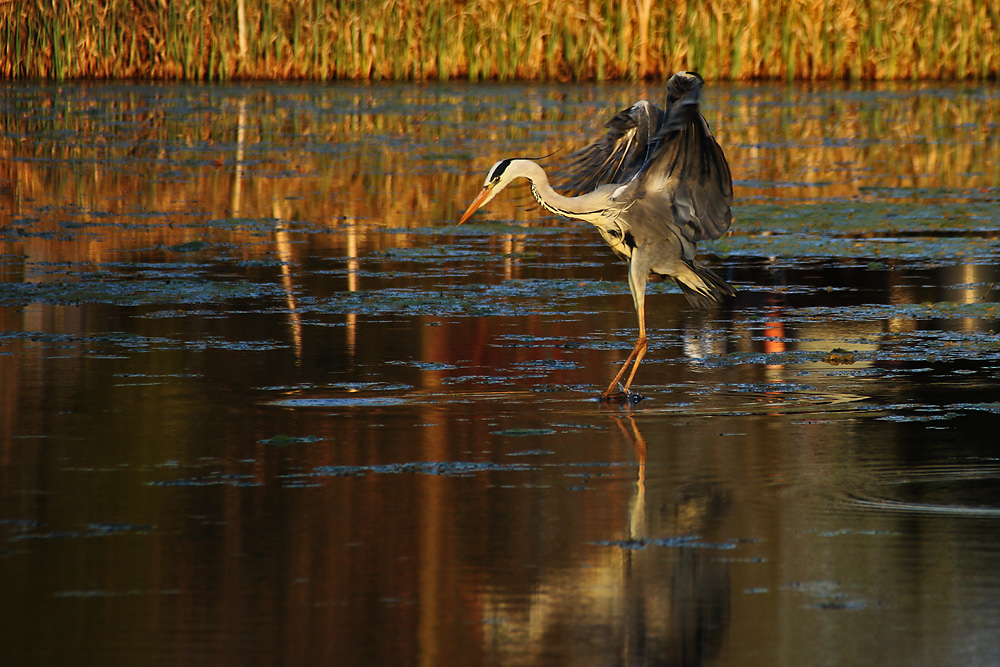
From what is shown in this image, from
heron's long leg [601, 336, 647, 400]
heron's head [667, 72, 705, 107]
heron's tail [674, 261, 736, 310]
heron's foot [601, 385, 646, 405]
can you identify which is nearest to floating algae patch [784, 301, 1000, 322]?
heron's tail [674, 261, 736, 310]

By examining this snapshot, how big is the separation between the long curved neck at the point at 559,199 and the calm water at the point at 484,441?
0.85 metres

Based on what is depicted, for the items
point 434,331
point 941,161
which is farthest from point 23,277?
point 941,161

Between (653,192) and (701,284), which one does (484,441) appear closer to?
(653,192)

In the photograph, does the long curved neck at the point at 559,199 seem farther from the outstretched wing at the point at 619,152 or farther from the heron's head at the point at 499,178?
the outstretched wing at the point at 619,152

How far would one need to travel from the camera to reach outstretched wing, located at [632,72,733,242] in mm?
8352

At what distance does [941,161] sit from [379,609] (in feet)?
53.4

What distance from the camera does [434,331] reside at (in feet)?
32.7

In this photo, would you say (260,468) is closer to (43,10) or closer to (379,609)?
(379,609)

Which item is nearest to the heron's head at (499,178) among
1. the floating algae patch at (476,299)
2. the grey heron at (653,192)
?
the grey heron at (653,192)

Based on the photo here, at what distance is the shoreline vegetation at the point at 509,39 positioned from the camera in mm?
31078

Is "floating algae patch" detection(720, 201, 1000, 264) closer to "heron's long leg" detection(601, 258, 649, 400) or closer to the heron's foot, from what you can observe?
"heron's long leg" detection(601, 258, 649, 400)

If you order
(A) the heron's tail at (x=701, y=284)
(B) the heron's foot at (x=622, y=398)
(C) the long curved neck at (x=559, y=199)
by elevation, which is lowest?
(B) the heron's foot at (x=622, y=398)

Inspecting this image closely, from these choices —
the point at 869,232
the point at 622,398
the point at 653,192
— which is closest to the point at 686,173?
A: the point at 653,192

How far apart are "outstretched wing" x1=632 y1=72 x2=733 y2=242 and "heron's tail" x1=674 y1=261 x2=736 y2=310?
173 mm
